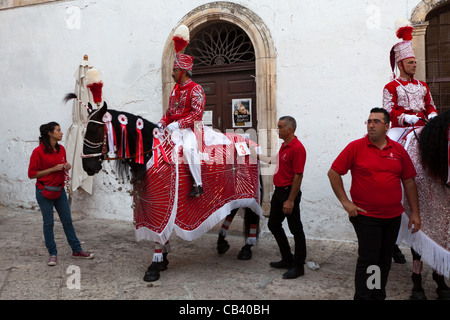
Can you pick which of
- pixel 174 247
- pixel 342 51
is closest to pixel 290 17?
pixel 342 51

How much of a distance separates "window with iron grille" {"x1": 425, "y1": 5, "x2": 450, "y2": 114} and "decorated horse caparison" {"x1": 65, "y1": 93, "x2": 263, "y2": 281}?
11.3 ft

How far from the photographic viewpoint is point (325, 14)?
19.0 feet

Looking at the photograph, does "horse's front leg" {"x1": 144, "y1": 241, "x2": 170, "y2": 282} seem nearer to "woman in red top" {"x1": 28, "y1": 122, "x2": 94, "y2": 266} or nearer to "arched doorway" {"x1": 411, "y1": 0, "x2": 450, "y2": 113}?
"woman in red top" {"x1": 28, "y1": 122, "x2": 94, "y2": 266}

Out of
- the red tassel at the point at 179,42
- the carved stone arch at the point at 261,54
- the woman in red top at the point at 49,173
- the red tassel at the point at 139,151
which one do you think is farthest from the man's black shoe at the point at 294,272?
the red tassel at the point at 179,42

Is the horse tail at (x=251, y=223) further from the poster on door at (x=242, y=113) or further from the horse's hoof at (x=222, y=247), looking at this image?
the poster on door at (x=242, y=113)

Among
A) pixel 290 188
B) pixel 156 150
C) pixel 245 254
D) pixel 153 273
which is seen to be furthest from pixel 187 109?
pixel 245 254

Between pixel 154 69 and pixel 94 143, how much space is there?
3.28m

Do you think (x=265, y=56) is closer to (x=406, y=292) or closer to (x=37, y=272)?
(x=406, y=292)

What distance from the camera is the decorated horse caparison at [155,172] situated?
12.8 ft

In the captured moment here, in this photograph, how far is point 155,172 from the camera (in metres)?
4.08

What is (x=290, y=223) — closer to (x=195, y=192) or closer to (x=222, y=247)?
(x=195, y=192)

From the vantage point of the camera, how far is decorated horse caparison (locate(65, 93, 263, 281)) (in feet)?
12.8

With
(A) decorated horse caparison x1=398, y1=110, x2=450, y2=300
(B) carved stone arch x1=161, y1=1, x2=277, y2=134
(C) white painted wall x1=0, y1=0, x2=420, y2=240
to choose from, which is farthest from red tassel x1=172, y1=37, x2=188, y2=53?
(A) decorated horse caparison x1=398, y1=110, x2=450, y2=300
